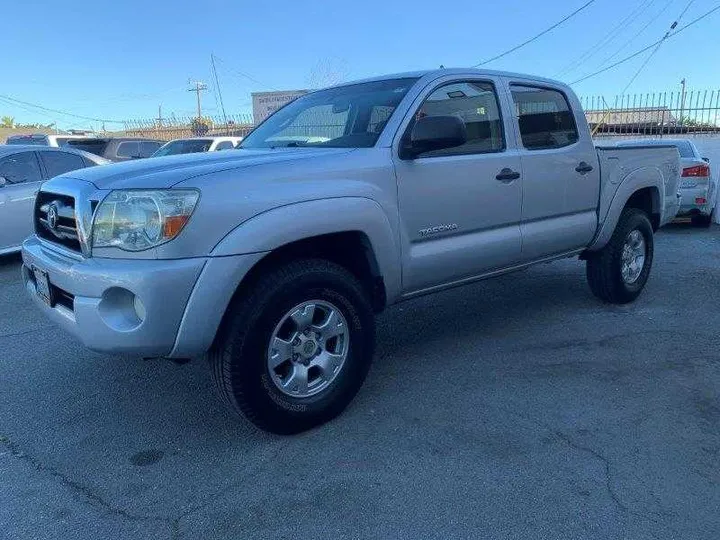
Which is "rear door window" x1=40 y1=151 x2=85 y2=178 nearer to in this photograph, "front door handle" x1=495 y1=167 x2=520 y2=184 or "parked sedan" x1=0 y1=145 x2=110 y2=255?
"parked sedan" x1=0 y1=145 x2=110 y2=255

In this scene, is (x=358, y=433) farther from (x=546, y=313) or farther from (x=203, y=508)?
(x=546, y=313)

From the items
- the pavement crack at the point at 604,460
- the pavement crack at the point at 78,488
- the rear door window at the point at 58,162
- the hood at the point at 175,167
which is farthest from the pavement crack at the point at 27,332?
the pavement crack at the point at 604,460

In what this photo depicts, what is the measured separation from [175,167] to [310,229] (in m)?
0.75

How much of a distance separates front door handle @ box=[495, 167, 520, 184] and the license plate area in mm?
2770

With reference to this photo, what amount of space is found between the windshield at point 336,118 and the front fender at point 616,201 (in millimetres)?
2154

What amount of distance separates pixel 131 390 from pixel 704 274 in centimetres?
613

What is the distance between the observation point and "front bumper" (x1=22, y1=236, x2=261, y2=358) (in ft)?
8.68

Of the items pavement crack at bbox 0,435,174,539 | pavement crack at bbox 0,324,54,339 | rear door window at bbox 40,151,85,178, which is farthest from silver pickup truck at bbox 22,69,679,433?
rear door window at bbox 40,151,85,178

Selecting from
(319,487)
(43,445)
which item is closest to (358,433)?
(319,487)

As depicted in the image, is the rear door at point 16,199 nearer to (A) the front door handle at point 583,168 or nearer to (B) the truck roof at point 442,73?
(B) the truck roof at point 442,73

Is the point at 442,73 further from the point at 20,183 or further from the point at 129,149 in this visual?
the point at 129,149

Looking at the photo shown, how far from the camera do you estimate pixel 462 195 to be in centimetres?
379

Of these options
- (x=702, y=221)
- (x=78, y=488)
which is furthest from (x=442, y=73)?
(x=702, y=221)

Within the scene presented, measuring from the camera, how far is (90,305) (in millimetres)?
2758
